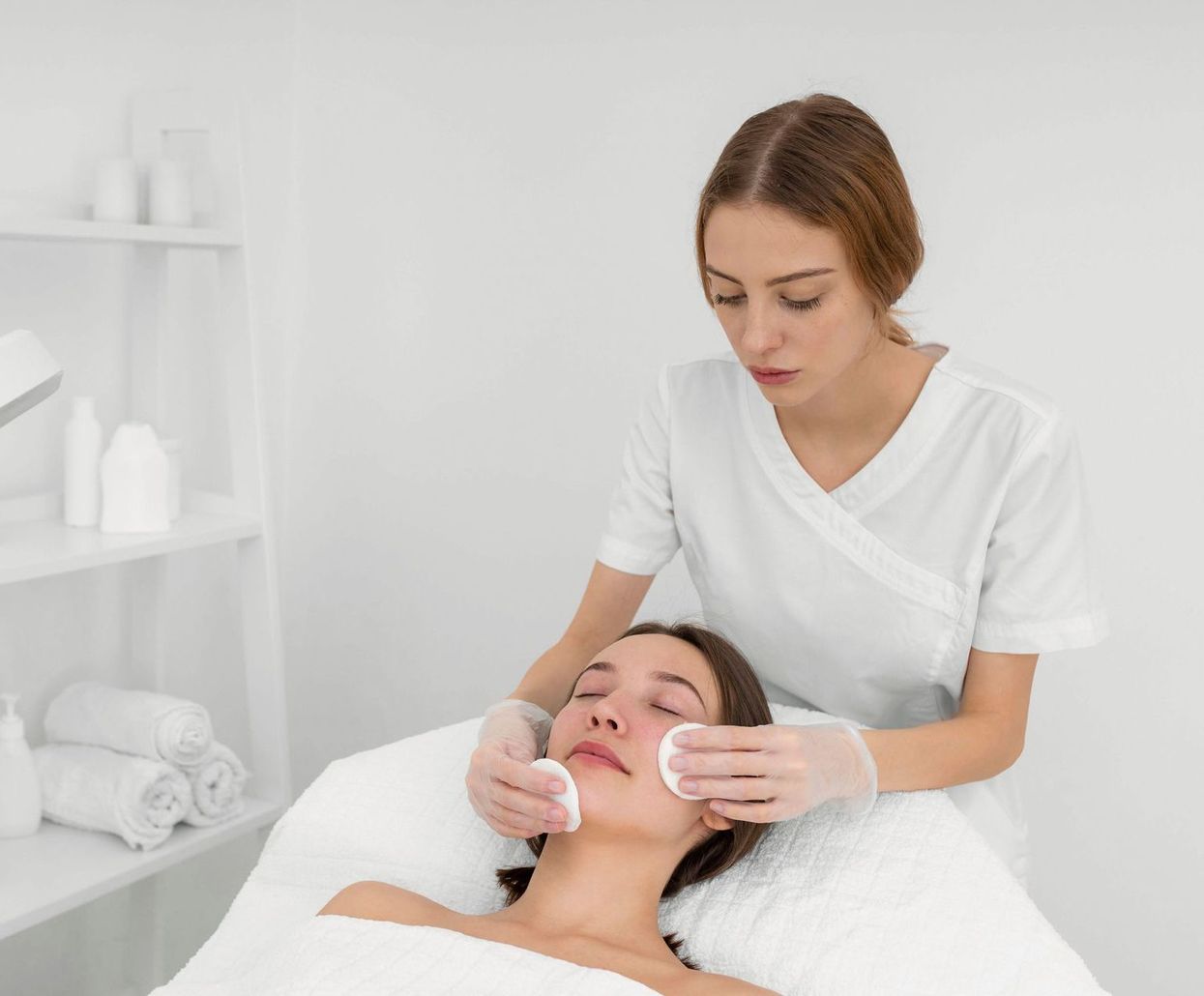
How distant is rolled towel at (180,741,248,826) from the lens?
2.12m

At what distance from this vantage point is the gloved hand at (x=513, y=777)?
1.28 meters

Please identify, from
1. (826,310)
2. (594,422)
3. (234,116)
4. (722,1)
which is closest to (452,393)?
(594,422)

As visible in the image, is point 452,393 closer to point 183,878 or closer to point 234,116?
point 234,116

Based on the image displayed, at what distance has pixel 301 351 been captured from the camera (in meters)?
2.63

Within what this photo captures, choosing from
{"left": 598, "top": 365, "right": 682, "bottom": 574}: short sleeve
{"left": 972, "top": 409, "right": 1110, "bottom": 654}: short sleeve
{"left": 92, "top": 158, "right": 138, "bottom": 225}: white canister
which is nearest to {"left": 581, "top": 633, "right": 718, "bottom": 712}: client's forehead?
{"left": 598, "top": 365, "right": 682, "bottom": 574}: short sleeve

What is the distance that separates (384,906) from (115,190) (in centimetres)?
131

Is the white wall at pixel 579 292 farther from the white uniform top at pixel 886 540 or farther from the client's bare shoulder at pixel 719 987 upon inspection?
the client's bare shoulder at pixel 719 987

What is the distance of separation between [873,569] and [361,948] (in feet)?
2.32

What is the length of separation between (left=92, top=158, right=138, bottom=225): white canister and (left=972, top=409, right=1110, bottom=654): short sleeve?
1.43m

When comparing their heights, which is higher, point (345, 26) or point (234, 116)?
point (345, 26)

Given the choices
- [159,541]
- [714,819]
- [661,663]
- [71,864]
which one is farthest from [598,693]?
[71,864]

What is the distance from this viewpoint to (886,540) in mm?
1504

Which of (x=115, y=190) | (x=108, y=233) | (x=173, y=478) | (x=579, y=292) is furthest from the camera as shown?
(x=579, y=292)

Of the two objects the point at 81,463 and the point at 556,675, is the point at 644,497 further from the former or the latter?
the point at 81,463
